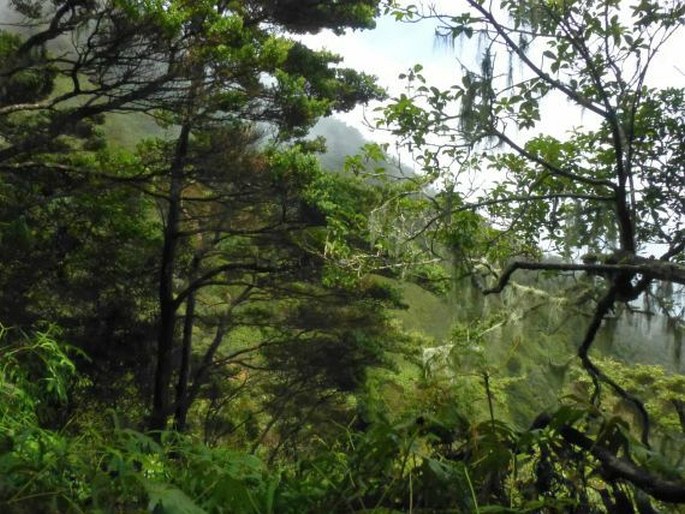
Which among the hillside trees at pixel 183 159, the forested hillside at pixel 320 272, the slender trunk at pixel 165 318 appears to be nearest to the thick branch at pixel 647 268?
the forested hillside at pixel 320 272

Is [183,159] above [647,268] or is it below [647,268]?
above

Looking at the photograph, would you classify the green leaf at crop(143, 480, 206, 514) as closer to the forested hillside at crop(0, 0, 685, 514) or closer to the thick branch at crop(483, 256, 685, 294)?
the forested hillside at crop(0, 0, 685, 514)

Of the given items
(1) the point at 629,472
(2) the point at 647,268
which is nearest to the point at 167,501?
(1) the point at 629,472

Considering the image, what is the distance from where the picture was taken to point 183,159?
A: 29.9 ft

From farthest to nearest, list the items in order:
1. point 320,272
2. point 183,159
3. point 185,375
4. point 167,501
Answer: point 185,375, point 320,272, point 183,159, point 167,501

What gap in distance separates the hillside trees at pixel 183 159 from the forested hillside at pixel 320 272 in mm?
47

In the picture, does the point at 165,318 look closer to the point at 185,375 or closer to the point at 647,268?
the point at 185,375

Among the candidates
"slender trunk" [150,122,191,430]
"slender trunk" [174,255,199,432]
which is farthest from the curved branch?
"slender trunk" [174,255,199,432]

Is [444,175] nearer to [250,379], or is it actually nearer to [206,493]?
[206,493]

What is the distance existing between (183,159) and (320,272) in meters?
3.04

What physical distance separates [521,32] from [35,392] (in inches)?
143

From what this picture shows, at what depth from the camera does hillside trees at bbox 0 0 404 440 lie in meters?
6.96

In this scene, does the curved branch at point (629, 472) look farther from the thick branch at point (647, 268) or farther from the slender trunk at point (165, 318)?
the slender trunk at point (165, 318)

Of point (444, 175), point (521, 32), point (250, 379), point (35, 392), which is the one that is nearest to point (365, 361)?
point (250, 379)
